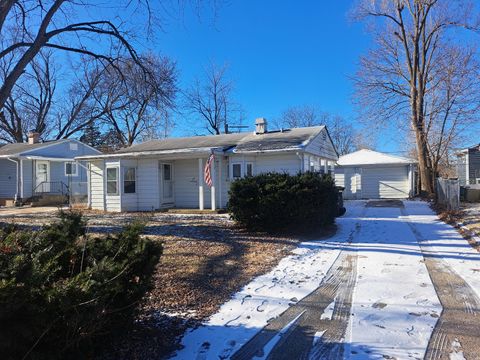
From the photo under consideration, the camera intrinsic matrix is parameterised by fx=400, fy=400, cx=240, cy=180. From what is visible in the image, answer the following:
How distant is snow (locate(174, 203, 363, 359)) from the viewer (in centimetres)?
378

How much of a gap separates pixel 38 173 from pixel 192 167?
1318cm

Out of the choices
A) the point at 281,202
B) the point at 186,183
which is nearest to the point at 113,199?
the point at 186,183

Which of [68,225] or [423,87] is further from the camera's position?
[423,87]

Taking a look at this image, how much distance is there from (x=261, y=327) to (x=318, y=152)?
15354mm

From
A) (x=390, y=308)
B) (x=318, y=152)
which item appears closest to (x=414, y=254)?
(x=390, y=308)

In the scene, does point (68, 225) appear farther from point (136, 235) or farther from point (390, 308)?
point (390, 308)

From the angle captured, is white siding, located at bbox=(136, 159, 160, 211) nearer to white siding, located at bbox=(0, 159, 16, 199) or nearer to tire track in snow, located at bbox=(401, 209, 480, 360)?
white siding, located at bbox=(0, 159, 16, 199)

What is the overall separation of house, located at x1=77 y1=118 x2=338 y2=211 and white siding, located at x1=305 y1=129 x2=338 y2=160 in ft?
0.16

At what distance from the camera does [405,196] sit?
26.0 m

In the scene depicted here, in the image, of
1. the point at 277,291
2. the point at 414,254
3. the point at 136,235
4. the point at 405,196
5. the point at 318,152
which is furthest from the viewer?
the point at 405,196

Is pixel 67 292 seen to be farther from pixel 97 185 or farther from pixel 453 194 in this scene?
pixel 97 185

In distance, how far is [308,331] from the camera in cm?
405

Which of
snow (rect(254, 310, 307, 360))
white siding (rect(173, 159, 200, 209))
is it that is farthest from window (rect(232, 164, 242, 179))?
snow (rect(254, 310, 307, 360))

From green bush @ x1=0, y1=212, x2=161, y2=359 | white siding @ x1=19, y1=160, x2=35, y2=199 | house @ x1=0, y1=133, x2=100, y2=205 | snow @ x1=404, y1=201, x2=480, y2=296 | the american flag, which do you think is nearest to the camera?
green bush @ x1=0, y1=212, x2=161, y2=359
